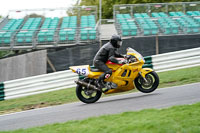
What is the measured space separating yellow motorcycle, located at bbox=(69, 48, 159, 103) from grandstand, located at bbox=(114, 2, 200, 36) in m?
12.8

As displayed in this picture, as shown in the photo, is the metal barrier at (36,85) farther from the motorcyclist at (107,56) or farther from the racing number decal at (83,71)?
the motorcyclist at (107,56)

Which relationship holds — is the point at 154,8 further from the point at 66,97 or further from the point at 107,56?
the point at 107,56

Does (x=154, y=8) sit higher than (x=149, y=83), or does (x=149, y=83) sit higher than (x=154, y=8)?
(x=154, y=8)

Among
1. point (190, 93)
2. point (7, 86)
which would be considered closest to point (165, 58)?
point (190, 93)

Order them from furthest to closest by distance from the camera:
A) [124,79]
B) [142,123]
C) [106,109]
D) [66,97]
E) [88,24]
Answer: [88,24] → [66,97] → [124,79] → [106,109] → [142,123]

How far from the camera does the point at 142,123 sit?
4.89 m

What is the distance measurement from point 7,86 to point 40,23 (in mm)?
12977

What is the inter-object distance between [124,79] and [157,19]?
15.0 meters

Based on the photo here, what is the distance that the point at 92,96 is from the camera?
28.3 ft

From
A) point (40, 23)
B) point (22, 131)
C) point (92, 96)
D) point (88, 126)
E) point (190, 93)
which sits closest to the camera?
point (88, 126)

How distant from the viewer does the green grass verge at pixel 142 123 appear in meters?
4.51

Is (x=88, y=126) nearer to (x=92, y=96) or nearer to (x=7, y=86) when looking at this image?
(x=92, y=96)

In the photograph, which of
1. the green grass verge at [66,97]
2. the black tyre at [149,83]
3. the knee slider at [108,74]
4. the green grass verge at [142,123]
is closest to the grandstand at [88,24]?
the green grass verge at [66,97]

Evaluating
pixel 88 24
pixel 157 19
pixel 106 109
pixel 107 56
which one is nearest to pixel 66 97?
pixel 107 56
